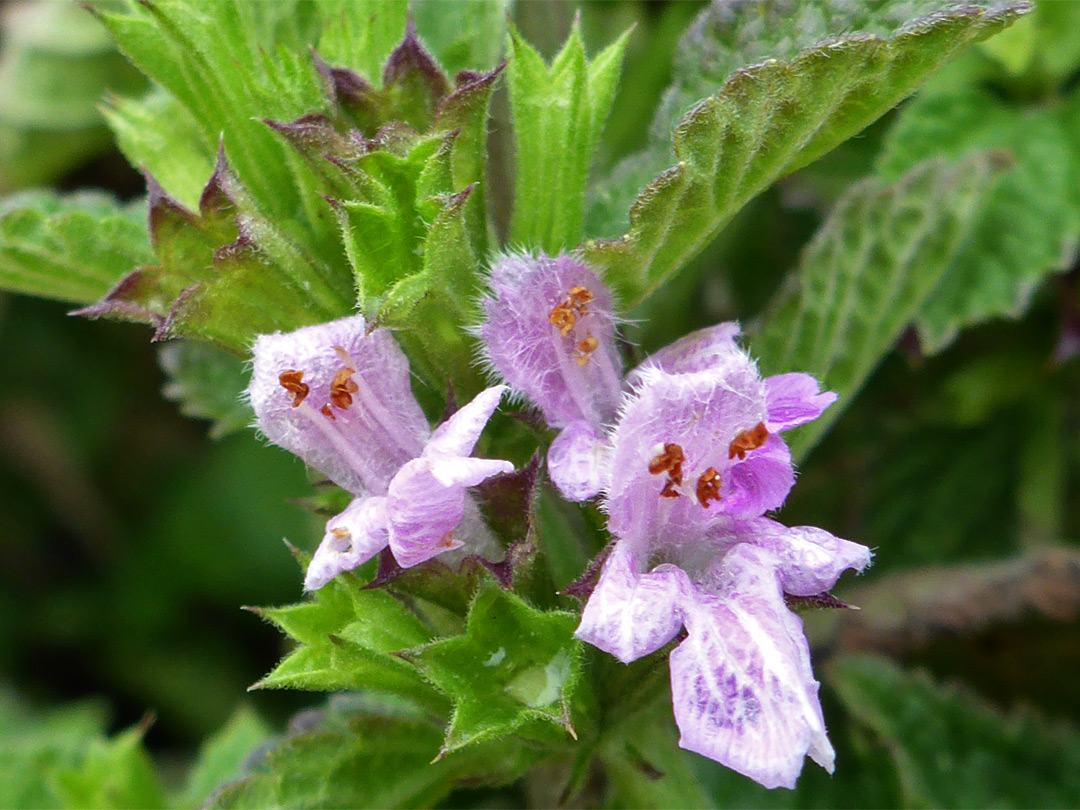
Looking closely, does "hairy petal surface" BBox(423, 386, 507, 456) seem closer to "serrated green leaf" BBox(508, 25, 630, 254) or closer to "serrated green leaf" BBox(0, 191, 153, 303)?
"serrated green leaf" BBox(508, 25, 630, 254)

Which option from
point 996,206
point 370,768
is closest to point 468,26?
point 996,206

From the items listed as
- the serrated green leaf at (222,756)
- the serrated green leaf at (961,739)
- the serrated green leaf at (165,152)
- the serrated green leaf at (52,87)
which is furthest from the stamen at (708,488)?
the serrated green leaf at (52,87)

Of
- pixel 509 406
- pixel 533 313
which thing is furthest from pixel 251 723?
pixel 533 313

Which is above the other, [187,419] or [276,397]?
[276,397]

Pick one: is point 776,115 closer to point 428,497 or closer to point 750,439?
point 750,439

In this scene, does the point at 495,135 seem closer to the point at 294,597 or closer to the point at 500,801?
the point at 500,801

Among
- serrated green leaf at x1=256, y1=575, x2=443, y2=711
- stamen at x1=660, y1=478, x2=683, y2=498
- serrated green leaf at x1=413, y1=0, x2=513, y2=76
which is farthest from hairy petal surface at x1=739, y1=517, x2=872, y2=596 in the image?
serrated green leaf at x1=413, y1=0, x2=513, y2=76
